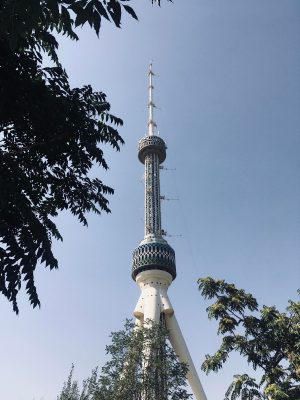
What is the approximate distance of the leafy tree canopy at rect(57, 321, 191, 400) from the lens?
77.7 feet

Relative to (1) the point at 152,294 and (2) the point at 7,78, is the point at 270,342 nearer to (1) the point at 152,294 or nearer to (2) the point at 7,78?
(2) the point at 7,78

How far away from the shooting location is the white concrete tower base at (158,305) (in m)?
59.9

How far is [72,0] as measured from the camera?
4672 millimetres

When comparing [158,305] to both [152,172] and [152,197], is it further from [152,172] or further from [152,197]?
[152,172]

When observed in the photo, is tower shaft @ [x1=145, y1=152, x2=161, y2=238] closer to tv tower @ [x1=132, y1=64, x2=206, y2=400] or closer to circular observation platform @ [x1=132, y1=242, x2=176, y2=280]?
tv tower @ [x1=132, y1=64, x2=206, y2=400]

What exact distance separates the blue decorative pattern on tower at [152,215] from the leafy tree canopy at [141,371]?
37.4m

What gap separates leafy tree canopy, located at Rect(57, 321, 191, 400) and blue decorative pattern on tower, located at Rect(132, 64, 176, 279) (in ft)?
123

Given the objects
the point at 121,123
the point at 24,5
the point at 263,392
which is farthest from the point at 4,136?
the point at 263,392

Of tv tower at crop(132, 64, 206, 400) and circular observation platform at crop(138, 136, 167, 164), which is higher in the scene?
circular observation platform at crop(138, 136, 167, 164)

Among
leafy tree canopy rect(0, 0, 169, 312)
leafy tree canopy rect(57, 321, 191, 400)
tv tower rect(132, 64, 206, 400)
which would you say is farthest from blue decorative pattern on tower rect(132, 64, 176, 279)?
leafy tree canopy rect(0, 0, 169, 312)

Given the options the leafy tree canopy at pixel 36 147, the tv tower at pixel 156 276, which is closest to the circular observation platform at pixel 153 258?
the tv tower at pixel 156 276

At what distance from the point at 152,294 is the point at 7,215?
5464cm

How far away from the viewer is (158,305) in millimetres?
60906

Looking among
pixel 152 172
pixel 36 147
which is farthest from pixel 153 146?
pixel 36 147
